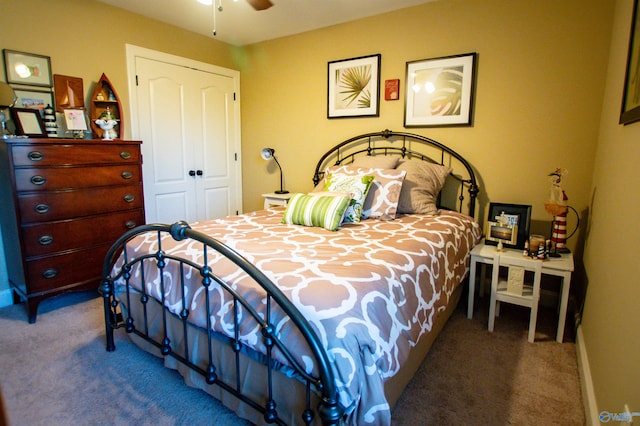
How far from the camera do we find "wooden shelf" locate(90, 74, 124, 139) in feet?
9.98

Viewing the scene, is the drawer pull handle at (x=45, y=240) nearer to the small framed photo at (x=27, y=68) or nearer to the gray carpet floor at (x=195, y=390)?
the gray carpet floor at (x=195, y=390)

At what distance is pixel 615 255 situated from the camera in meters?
1.52

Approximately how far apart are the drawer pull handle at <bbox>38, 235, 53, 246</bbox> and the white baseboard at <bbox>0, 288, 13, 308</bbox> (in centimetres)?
67

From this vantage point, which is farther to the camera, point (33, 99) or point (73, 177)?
point (33, 99)

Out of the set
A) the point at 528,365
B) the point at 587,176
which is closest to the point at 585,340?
the point at 528,365

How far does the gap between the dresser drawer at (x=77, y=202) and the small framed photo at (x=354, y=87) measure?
203cm

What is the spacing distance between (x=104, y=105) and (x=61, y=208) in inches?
41.5

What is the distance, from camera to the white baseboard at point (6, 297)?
276cm

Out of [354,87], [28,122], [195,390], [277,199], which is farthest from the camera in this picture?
[277,199]

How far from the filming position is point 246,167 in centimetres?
448

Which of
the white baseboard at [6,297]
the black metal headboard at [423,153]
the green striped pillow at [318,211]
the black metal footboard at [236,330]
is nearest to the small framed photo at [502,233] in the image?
the black metal headboard at [423,153]

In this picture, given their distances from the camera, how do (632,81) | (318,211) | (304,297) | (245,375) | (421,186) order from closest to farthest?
(304,297), (245,375), (632,81), (318,211), (421,186)

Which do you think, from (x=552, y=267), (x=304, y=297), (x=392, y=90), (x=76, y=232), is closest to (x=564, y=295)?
(x=552, y=267)

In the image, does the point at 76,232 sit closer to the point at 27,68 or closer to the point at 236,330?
the point at 27,68
